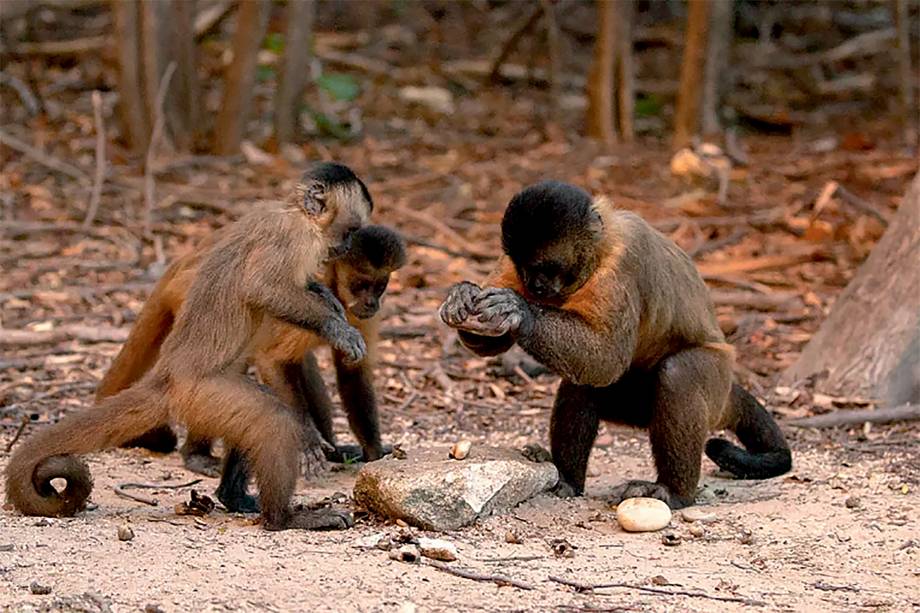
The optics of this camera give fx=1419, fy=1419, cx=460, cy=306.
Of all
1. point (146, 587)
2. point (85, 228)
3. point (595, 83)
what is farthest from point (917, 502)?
point (595, 83)

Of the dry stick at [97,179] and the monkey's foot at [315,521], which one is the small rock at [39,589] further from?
the dry stick at [97,179]

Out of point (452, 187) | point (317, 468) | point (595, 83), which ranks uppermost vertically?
point (595, 83)

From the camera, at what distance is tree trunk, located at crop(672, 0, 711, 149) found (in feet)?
41.4

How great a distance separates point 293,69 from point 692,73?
Result: 3.63 metres

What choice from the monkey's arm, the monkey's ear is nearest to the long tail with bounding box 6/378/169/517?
the monkey's ear

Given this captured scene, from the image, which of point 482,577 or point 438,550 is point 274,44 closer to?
point 438,550

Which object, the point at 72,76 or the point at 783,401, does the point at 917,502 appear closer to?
the point at 783,401

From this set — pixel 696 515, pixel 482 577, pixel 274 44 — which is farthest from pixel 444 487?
pixel 274 44

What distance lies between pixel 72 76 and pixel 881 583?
39.2 ft

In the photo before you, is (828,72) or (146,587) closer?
(146,587)

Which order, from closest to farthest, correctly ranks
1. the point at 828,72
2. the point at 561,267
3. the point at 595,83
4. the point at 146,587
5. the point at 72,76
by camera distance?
the point at 146,587, the point at 561,267, the point at 595,83, the point at 72,76, the point at 828,72

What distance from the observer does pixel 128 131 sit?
41.4 feet

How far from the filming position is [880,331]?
7.73 meters

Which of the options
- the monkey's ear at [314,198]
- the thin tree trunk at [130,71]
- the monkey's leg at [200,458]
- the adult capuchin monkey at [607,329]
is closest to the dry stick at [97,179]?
the thin tree trunk at [130,71]
